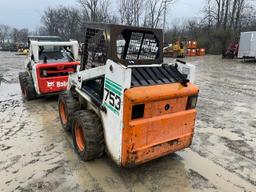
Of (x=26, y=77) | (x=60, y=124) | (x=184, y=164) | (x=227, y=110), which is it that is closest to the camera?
(x=184, y=164)

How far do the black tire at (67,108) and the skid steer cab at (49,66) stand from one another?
225cm

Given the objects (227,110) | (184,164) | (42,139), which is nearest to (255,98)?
(227,110)

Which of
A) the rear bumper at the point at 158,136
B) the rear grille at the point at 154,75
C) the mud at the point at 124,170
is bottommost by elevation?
the mud at the point at 124,170

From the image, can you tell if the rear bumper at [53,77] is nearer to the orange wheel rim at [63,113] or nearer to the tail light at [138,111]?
the orange wheel rim at [63,113]

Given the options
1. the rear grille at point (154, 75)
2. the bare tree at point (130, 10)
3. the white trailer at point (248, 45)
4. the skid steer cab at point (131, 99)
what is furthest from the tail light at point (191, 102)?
the bare tree at point (130, 10)

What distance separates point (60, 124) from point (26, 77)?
3.23 meters

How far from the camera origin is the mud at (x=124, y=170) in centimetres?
387

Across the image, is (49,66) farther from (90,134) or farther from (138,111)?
(138,111)

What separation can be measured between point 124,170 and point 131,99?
134 cm

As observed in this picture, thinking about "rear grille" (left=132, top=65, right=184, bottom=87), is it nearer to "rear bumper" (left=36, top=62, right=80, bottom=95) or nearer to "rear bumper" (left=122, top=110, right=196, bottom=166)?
"rear bumper" (left=122, top=110, right=196, bottom=166)

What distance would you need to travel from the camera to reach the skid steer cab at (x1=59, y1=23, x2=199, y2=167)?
3.60 metres

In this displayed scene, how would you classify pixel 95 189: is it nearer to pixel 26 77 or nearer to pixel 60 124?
pixel 60 124

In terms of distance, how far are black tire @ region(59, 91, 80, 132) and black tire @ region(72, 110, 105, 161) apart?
683 millimetres

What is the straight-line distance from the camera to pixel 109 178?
4.02 m
